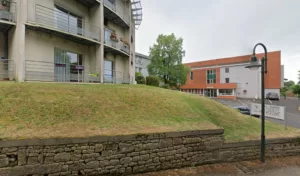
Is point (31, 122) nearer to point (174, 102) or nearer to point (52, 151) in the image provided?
point (52, 151)

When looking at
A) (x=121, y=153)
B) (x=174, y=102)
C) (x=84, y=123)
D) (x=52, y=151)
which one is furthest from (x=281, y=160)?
(x=52, y=151)

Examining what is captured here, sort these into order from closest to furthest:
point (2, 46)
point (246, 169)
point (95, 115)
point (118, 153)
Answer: point (118, 153) < point (246, 169) < point (95, 115) < point (2, 46)

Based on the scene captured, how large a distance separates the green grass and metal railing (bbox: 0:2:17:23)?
198 inches

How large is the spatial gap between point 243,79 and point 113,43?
37.7 m

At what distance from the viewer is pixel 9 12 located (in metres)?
9.09

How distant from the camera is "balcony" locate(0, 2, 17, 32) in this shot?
8894mm

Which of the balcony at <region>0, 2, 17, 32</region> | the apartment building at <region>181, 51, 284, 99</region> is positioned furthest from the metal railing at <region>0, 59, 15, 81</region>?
the apartment building at <region>181, 51, 284, 99</region>

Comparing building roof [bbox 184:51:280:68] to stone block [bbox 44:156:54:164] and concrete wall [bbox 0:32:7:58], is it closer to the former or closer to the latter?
concrete wall [bbox 0:32:7:58]

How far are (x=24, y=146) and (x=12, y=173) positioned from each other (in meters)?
0.68

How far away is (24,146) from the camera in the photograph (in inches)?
155

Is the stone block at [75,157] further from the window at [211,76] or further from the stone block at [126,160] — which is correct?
the window at [211,76]

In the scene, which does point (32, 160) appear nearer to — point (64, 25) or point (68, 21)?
point (64, 25)

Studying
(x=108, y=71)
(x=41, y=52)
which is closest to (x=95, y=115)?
(x=41, y=52)

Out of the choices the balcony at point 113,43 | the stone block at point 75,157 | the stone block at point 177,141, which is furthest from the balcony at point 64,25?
the stone block at point 177,141
